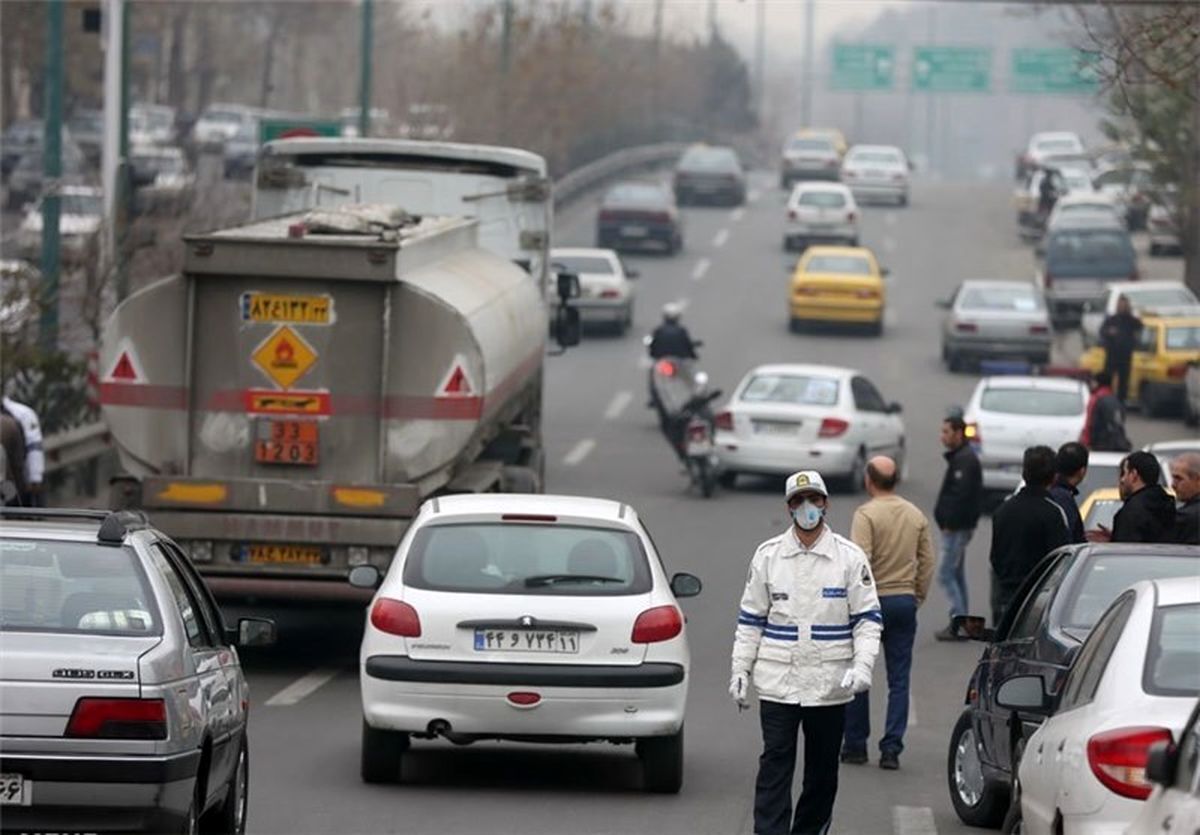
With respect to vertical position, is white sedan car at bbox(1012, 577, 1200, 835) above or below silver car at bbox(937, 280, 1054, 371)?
above

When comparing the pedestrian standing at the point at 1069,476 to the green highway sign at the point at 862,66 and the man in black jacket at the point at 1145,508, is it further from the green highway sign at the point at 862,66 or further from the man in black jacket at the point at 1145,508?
the green highway sign at the point at 862,66

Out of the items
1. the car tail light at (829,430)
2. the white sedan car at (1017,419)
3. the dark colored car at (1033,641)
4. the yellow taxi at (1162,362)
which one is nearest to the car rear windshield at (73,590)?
the dark colored car at (1033,641)

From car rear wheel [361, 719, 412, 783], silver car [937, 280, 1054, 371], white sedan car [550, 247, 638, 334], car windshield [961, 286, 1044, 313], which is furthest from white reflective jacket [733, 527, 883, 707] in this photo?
white sedan car [550, 247, 638, 334]

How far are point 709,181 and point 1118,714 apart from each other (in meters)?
68.3

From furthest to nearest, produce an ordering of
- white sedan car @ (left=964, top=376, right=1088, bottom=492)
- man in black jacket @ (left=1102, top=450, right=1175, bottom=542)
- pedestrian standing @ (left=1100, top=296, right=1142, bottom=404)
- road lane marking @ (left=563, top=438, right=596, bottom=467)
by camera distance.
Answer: pedestrian standing @ (left=1100, top=296, right=1142, bottom=404) < road lane marking @ (left=563, top=438, right=596, bottom=467) < white sedan car @ (left=964, top=376, right=1088, bottom=492) < man in black jacket @ (left=1102, top=450, right=1175, bottom=542)

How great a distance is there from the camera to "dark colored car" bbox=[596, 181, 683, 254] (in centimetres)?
6200

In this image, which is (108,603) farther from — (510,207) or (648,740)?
(510,207)

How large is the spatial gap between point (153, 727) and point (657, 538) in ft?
57.3

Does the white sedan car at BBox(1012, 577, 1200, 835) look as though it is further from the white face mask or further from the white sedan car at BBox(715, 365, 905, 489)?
the white sedan car at BBox(715, 365, 905, 489)

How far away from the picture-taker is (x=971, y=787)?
40.0 ft

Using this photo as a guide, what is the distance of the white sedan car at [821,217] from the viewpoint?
61.3m

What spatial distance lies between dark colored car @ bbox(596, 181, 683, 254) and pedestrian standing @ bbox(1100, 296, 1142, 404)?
2386 cm

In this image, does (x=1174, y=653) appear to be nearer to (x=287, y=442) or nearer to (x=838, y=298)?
(x=287, y=442)

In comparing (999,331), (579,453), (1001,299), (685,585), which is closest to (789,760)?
(685,585)
